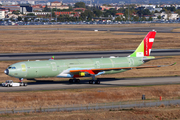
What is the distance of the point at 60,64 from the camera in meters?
64.3

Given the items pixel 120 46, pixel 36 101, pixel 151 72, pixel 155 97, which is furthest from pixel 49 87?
pixel 120 46

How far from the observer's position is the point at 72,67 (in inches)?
2566

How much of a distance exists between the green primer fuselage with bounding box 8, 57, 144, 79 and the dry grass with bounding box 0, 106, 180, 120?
1689cm

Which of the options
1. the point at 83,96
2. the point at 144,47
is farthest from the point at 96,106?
the point at 144,47

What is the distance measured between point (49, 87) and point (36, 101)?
9499 millimetres

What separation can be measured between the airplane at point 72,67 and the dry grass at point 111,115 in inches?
671

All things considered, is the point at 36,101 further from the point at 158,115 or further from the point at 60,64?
the point at 158,115

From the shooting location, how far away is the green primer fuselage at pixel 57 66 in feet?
199

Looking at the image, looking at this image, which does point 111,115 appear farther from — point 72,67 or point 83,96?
point 72,67

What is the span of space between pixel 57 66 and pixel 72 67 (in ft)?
11.2

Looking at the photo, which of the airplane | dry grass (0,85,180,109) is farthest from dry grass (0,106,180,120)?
the airplane

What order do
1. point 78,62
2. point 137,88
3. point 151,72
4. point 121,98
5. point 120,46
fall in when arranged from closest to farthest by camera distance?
point 121,98 → point 137,88 → point 78,62 → point 151,72 → point 120,46

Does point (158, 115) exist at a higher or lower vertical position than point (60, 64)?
lower

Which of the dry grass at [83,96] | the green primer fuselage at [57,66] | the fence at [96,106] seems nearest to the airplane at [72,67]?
the green primer fuselage at [57,66]
